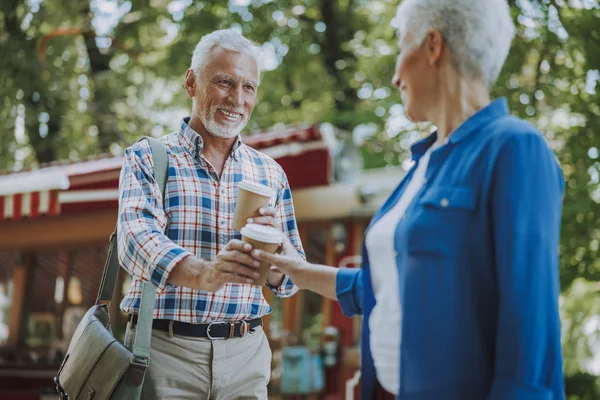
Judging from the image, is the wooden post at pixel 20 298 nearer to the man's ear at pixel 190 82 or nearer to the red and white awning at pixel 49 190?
the red and white awning at pixel 49 190

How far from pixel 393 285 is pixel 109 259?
46.9 inches

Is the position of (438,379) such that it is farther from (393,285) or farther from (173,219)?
(173,219)

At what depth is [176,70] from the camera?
34.8 ft

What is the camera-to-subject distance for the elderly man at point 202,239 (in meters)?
2.29

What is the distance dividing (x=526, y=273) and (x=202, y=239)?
4.12ft

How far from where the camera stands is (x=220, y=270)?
2.16 meters

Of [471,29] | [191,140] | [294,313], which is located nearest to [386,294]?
[471,29]

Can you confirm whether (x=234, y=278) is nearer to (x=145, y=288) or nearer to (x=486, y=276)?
(x=145, y=288)

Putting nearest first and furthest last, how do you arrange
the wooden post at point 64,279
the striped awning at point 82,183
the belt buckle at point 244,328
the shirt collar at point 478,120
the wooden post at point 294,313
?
the shirt collar at point 478,120, the belt buckle at point 244,328, the striped awning at point 82,183, the wooden post at point 294,313, the wooden post at point 64,279

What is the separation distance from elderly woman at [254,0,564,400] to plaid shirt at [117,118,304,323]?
0.78 m

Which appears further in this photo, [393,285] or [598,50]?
[598,50]

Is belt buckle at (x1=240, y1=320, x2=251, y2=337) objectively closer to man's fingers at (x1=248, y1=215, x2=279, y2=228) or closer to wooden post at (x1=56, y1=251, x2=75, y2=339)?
man's fingers at (x1=248, y1=215, x2=279, y2=228)

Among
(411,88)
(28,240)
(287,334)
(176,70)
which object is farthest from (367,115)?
(411,88)

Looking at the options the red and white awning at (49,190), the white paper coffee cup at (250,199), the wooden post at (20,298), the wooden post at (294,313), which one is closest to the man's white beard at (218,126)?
the white paper coffee cup at (250,199)
